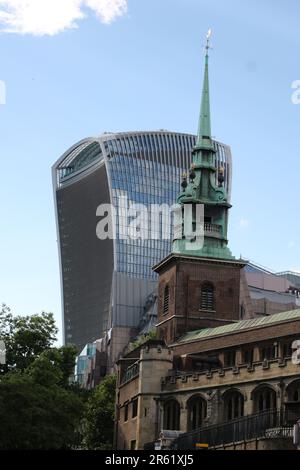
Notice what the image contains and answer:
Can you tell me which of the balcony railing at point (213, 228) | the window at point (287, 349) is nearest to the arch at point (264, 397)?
the window at point (287, 349)

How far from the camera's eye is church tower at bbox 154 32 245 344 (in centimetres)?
10169

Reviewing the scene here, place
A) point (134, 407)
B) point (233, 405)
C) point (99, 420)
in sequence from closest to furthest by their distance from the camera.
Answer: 1. point (233, 405)
2. point (134, 407)
3. point (99, 420)

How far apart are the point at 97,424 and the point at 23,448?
3947 centimetres

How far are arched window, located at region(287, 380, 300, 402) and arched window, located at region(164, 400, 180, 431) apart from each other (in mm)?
13516

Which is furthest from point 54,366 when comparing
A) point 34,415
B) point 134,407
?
point 34,415

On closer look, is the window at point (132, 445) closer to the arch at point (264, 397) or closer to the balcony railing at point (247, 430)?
the arch at point (264, 397)

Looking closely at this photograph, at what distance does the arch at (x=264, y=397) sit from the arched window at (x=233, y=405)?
1.57 m

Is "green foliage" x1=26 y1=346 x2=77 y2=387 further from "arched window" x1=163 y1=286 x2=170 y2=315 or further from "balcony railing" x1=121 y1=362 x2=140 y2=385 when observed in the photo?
"arched window" x1=163 y1=286 x2=170 y2=315

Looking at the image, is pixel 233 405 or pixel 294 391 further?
pixel 233 405

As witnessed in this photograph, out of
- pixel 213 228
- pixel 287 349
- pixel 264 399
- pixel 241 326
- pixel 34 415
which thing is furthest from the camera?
pixel 213 228

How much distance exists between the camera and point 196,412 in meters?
84.9

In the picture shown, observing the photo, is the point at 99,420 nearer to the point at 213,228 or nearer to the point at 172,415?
the point at 213,228

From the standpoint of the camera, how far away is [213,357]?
91.2 metres

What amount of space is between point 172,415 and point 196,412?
3.09m
